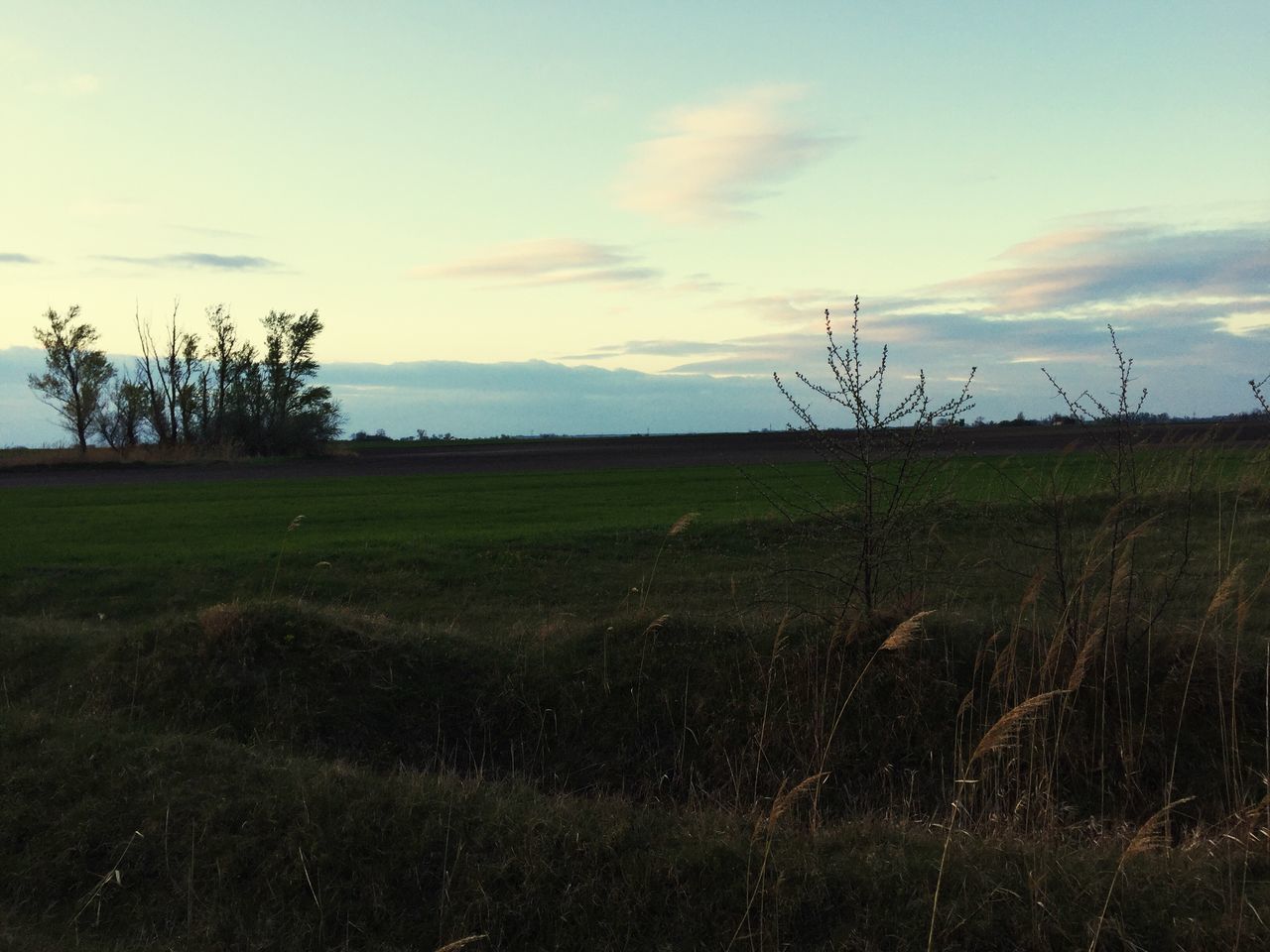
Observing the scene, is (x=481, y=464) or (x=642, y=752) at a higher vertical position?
(x=481, y=464)

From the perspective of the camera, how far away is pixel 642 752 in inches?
359

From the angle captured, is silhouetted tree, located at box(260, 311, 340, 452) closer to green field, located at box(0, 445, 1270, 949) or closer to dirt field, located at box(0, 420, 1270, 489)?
dirt field, located at box(0, 420, 1270, 489)

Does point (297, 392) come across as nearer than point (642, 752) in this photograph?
No

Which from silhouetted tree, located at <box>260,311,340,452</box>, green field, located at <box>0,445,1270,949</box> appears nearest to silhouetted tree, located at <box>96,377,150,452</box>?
silhouetted tree, located at <box>260,311,340,452</box>

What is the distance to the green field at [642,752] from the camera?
221 inches

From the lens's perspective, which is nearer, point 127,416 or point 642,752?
point 642,752

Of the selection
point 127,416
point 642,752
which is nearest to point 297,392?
point 127,416

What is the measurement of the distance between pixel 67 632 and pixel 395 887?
7.66 m

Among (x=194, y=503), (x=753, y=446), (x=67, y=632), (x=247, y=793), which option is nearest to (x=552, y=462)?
(x=753, y=446)

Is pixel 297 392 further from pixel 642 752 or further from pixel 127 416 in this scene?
pixel 642 752

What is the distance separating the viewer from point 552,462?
53.2 m

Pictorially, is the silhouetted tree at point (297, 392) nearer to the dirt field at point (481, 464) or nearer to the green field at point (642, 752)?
the dirt field at point (481, 464)

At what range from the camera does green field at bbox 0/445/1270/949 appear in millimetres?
5602

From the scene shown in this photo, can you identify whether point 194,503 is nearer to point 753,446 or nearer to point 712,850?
point 712,850
